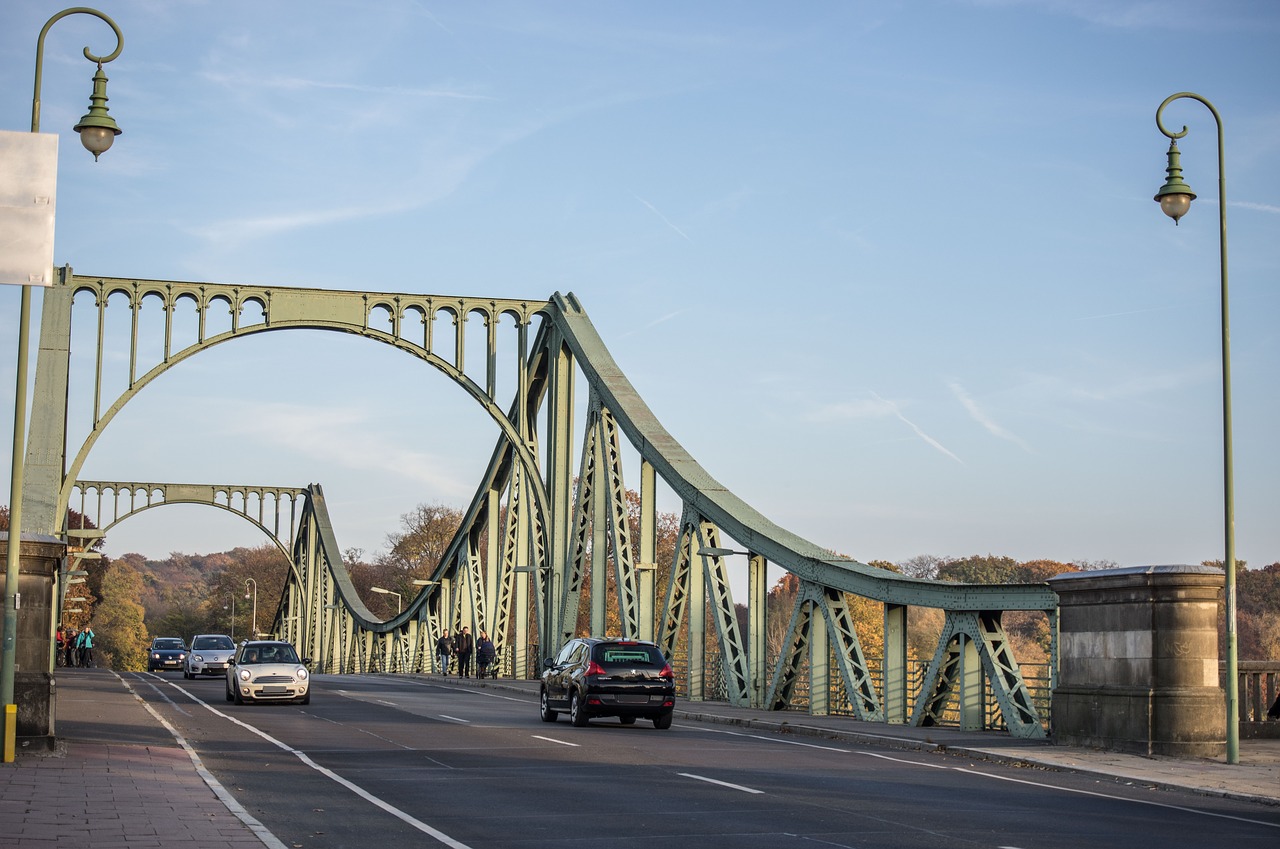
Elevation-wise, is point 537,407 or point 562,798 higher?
point 537,407

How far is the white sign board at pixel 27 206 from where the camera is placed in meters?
15.4

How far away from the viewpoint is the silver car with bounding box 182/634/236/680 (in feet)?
173

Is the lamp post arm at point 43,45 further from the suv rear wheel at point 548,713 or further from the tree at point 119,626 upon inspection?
the tree at point 119,626

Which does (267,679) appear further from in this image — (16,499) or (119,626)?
(119,626)

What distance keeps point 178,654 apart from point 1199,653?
56097 mm

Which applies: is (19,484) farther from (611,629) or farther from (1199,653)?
(611,629)

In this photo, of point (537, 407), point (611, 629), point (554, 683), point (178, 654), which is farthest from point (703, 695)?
point (611, 629)

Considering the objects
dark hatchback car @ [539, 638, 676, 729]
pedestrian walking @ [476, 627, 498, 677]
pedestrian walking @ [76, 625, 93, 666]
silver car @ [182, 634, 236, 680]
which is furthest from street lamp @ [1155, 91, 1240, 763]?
pedestrian walking @ [76, 625, 93, 666]

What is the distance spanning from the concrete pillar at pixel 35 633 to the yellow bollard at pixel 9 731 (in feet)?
4.58

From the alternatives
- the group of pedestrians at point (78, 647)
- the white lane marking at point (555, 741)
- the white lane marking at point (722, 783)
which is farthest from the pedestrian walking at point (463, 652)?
the white lane marking at point (722, 783)

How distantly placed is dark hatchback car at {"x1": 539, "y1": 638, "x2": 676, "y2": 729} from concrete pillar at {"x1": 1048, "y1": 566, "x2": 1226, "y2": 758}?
305 inches

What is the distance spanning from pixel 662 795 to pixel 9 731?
23.3ft

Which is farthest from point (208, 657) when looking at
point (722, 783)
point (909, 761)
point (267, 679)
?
point (722, 783)

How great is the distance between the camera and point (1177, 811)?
14.2m
